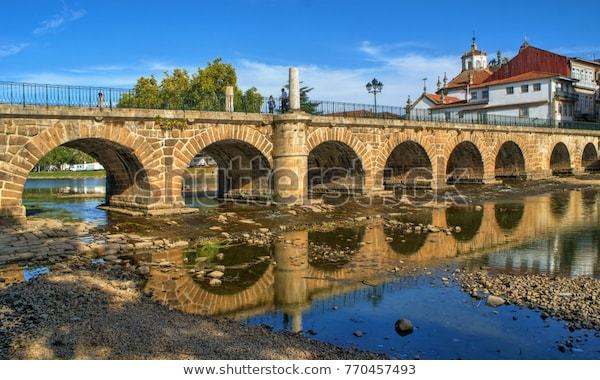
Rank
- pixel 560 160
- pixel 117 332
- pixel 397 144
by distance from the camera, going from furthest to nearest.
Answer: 1. pixel 560 160
2. pixel 397 144
3. pixel 117 332

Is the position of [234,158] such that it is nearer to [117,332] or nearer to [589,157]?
[117,332]

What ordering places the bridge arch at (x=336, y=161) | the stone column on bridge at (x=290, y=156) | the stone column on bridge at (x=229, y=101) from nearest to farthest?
the stone column on bridge at (x=290, y=156)
the stone column on bridge at (x=229, y=101)
the bridge arch at (x=336, y=161)

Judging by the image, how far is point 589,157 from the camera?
5472 centimetres

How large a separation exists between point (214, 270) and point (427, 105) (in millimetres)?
59447

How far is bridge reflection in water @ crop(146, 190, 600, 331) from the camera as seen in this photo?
10719 millimetres

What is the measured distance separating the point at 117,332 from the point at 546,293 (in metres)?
8.22

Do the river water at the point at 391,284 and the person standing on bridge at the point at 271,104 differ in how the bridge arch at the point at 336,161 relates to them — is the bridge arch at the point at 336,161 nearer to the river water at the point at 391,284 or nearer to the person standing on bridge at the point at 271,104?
the person standing on bridge at the point at 271,104

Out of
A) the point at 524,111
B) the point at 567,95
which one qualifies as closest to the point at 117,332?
the point at 524,111

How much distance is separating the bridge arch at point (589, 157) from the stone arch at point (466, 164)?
20341 mm

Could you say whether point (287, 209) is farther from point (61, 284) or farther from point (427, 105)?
point (427, 105)

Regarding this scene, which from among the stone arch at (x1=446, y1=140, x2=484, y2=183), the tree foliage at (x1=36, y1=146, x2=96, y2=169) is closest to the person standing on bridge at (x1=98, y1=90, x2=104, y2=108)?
the stone arch at (x1=446, y1=140, x2=484, y2=183)

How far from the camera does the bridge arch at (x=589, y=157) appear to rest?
53938 millimetres

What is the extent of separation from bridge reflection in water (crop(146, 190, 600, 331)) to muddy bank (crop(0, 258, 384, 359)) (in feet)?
2.99

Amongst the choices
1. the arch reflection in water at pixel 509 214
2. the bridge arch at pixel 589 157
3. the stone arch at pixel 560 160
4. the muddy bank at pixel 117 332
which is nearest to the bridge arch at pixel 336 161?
the arch reflection in water at pixel 509 214
